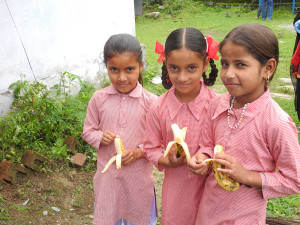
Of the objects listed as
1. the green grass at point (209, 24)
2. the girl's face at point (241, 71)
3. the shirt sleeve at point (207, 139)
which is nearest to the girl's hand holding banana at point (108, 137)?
the shirt sleeve at point (207, 139)

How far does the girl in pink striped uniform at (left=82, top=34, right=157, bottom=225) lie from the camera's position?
199cm

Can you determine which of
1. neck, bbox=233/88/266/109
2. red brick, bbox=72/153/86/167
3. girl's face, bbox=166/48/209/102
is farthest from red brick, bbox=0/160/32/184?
neck, bbox=233/88/266/109

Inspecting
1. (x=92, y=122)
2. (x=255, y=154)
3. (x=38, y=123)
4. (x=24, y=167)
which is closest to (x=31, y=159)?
(x=24, y=167)

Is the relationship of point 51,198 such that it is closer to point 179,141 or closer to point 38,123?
point 38,123

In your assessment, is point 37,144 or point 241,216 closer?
point 241,216

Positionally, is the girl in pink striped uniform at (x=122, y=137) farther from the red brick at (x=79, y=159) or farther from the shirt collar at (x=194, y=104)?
the red brick at (x=79, y=159)

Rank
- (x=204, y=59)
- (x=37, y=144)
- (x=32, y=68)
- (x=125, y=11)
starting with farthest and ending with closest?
(x=125, y=11) < (x=32, y=68) < (x=37, y=144) < (x=204, y=59)

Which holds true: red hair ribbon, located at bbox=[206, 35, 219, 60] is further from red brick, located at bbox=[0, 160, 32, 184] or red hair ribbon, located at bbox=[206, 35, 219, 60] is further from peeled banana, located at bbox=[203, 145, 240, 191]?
red brick, located at bbox=[0, 160, 32, 184]

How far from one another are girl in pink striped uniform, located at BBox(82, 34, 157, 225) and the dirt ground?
2.58ft

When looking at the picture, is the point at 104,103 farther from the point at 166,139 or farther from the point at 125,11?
the point at 125,11

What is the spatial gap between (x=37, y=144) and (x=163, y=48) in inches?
78.5

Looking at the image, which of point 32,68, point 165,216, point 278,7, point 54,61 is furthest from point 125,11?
point 278,7

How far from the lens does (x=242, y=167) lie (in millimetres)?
1459

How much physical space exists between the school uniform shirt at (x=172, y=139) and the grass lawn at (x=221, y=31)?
4.06ft
